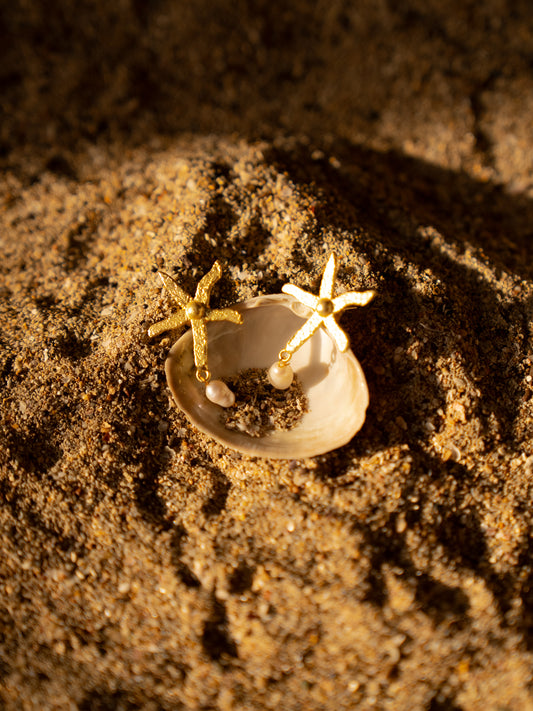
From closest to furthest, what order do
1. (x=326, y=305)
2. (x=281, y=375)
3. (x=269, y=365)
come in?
(x=326, y=305) → (x=281, y=375) → (x=269, y=365)

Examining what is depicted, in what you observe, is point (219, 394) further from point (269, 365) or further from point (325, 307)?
point (325, 307)

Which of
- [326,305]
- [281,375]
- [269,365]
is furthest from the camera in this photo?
[269,365]

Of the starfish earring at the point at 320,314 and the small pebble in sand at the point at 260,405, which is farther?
the small pebble in sand at the point at 260,405

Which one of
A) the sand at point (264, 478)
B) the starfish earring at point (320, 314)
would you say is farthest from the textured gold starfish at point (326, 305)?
the sand at point (264, 478)

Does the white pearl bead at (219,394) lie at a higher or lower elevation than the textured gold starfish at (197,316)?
lower

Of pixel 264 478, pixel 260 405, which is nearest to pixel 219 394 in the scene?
pixel 260 405

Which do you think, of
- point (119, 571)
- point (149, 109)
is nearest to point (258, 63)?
point (149, 109)

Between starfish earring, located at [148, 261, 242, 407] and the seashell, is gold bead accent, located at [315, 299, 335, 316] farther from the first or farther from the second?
starfish earring, located at [148, 261, 242, 407]

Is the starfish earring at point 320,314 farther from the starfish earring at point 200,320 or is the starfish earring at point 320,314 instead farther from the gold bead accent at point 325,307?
the starfish earring at point 200,320
